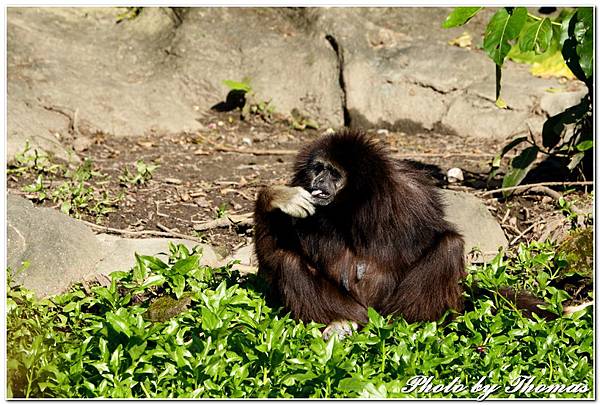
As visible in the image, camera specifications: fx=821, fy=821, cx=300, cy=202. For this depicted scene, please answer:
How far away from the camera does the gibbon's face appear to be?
21.6 ft

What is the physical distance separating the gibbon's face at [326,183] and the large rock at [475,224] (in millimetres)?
2012

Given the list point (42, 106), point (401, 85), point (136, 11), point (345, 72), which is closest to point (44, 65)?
point (42, 106)

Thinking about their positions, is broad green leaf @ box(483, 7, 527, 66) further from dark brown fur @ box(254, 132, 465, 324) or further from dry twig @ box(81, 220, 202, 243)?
dry twig @ box(81, 220, 202, 243)

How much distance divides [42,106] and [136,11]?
3.20m

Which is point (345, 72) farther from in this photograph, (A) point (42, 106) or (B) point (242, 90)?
(A) point (42, 106)

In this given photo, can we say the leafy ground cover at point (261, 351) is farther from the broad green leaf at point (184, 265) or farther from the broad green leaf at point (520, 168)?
the broad green leaf at point (520, 168)

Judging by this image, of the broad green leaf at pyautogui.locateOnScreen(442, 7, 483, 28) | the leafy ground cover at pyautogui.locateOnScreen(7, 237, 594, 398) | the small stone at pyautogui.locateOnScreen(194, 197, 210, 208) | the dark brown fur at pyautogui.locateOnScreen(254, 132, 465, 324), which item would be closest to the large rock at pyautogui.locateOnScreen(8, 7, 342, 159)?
the small stone at pyautogui.locateOnScreen(194, 197, 210, 208)

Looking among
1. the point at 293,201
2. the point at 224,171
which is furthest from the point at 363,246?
the point at 224,171

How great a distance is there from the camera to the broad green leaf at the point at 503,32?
7.75 meters

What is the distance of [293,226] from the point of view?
676cm

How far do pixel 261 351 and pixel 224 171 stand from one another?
218 inches

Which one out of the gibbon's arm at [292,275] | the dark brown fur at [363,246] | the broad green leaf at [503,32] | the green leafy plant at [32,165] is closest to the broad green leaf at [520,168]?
the broad green leaf at [503,32]

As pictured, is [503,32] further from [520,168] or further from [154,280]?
[154,280]

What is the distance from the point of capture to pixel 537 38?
26.1 feet
